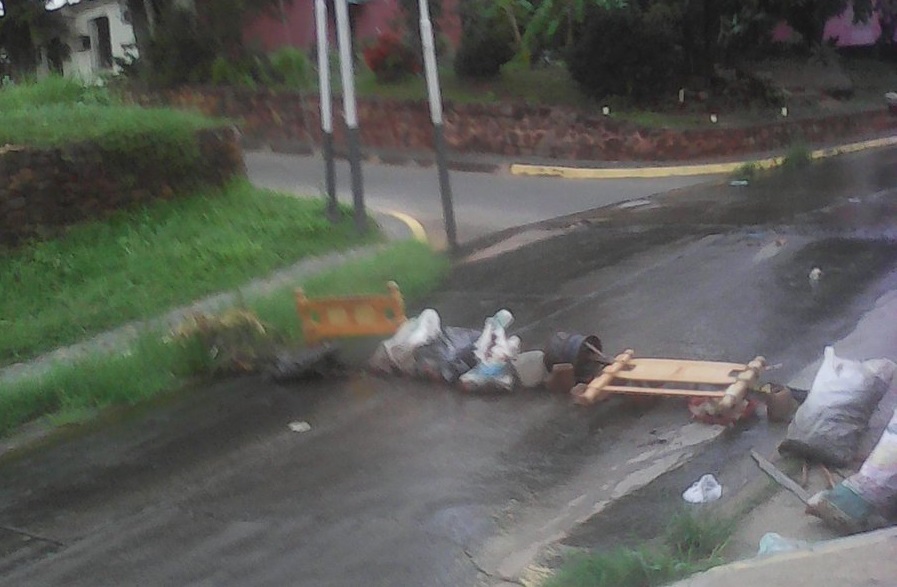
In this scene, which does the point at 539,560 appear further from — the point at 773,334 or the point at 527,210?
the point at 527,210

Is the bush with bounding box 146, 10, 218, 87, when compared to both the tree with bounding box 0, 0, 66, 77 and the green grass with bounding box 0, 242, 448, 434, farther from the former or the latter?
the green grass with bounding box 0, 242, 448, 434

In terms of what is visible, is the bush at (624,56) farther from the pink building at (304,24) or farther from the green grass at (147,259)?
the green grass at (147,259)

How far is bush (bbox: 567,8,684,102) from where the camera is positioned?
840 inches

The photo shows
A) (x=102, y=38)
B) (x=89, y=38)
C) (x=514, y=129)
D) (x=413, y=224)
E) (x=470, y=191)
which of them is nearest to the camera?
(x=413, y=224)

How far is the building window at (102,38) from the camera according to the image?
35.5 metres

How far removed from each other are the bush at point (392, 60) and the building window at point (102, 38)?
1461 centimetres

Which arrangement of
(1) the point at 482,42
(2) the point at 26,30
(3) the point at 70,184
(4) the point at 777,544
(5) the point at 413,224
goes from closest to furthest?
(4) the point at 777,544 < (3) the point at 70,184 < (5) the point at 413,224 < (1) the point at 482,42 < (2) the point at 26,30

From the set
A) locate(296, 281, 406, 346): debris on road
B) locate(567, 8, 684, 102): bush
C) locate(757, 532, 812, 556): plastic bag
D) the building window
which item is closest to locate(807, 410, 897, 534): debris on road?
locate(757, 532, 812, 556): plastic bag

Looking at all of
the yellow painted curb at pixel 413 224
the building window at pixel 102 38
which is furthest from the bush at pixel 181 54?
the yellow painted curb at pixel 413 224

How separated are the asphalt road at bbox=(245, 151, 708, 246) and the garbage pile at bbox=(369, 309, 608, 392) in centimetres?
566

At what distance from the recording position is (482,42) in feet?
74.2

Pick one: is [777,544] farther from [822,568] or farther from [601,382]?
[601,382]

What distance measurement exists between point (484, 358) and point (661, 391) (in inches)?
54.1

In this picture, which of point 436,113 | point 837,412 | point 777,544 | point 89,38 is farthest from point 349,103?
point 89,38
